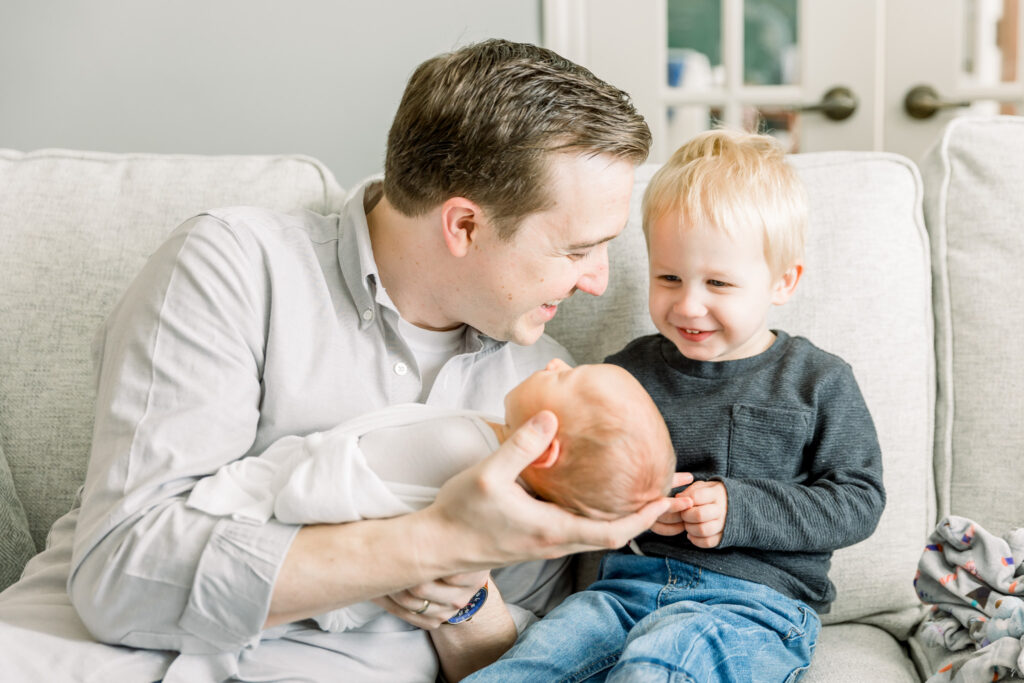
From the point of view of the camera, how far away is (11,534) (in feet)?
5.10

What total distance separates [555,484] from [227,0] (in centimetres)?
207

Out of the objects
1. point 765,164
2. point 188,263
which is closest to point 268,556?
point 188,263

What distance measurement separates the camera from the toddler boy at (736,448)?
1307 mm

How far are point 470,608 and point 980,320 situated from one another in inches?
38.8

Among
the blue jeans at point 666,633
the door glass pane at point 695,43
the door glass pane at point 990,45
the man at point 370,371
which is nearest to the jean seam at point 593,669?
the blue jeans at point 666,633

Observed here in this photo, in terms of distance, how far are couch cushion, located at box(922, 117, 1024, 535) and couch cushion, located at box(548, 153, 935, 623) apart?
3cm

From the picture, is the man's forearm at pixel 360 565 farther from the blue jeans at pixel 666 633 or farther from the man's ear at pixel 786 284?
the man's ear at pixel 786 284

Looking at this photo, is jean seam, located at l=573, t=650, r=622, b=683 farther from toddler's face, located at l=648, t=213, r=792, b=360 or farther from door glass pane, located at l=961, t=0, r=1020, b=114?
door glass pane, located at l=961, t=0, r=1020, b=114

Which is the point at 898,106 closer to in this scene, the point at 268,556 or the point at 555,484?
the point at 555,484

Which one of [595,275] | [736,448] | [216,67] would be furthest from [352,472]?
[216,67]

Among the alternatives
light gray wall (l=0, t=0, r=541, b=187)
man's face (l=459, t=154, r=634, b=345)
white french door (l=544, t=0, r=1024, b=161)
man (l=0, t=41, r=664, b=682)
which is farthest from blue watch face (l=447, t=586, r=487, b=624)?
white french door (l=544, t=0, r=1024, b=161)

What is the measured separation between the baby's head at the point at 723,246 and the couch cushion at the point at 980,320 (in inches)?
13.8

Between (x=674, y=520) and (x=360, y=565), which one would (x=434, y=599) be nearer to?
(x=360, y=565)

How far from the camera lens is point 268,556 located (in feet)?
3.67
